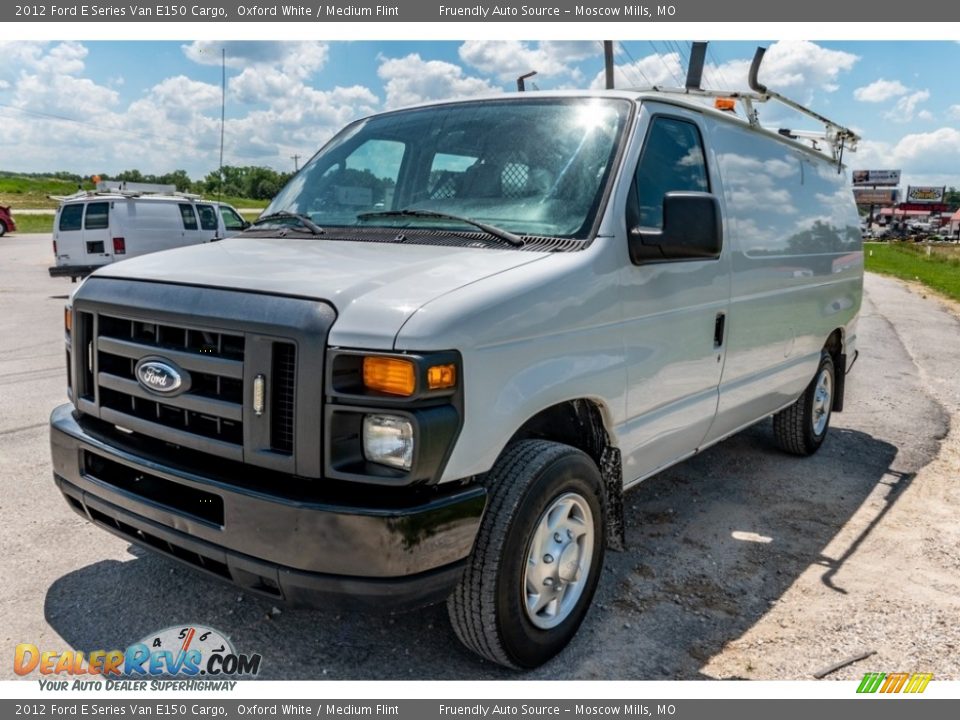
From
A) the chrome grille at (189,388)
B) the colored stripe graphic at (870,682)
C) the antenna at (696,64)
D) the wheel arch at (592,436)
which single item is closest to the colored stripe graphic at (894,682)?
the colored stripe graphic at (870,682)

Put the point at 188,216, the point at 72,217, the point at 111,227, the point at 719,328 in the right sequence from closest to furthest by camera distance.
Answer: the point at 719,328 < the point at 111,227 < the point at 72,217 < the point at 188,216

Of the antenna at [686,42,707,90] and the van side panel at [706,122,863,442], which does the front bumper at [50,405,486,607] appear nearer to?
the van side panel at [706,122,863,442]

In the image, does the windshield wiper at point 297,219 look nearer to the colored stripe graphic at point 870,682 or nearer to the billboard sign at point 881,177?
the colored stripe graphic at point 870,682

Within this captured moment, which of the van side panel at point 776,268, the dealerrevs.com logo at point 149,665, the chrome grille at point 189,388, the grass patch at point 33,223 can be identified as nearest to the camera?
the chrome grille at point 189,388

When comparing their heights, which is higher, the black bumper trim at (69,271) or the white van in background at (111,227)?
the white van in background at (111,227)

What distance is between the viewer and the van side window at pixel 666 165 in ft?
11.9

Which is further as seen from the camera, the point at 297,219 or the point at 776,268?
the point at 776,268

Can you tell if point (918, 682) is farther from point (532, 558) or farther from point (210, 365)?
point (210, 365)

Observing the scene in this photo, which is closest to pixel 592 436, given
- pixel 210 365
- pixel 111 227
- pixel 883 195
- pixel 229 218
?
pixel 210 365

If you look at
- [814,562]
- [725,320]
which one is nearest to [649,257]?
[725,320]

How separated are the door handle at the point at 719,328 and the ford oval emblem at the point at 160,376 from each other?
2640 millimetres

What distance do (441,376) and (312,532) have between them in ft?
2.11

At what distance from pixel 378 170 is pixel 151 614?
233 centimetres

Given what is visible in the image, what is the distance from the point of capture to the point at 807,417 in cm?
607
